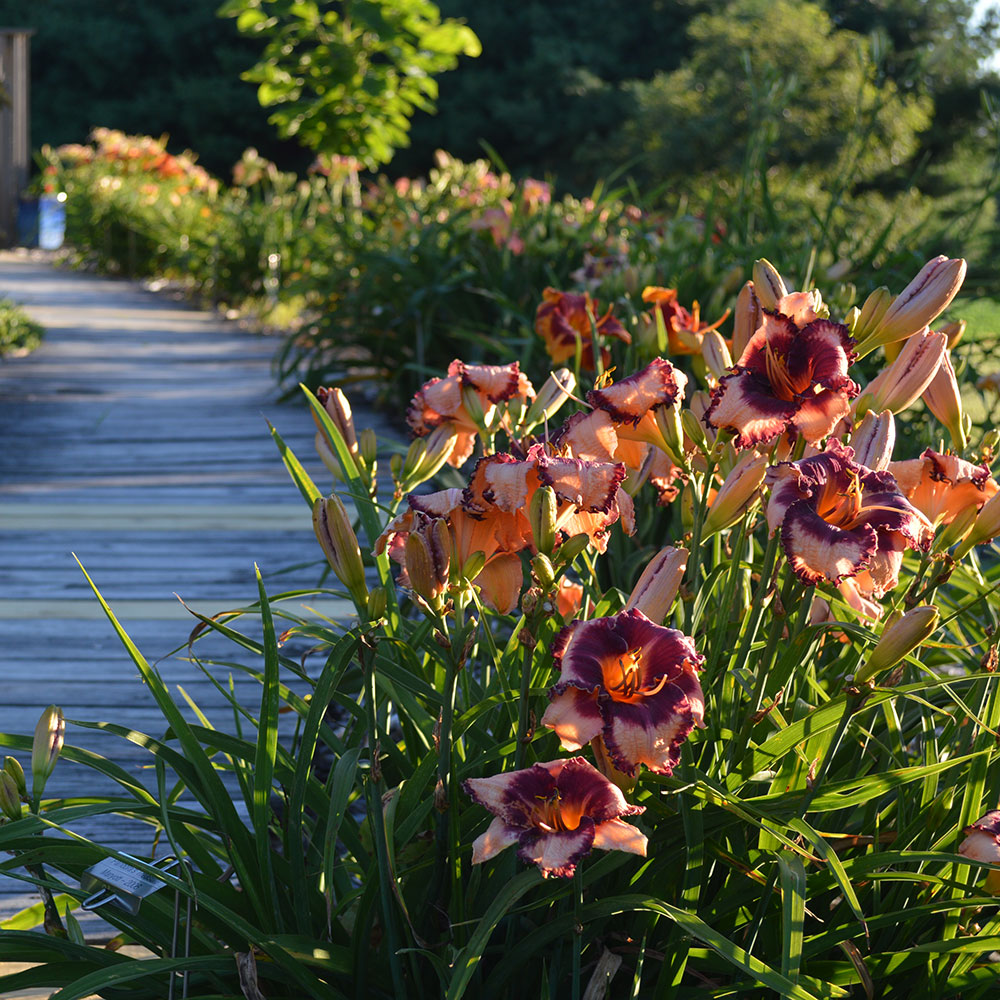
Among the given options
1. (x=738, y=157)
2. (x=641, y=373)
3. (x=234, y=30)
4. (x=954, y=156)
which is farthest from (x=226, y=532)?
(x=234, y=30)

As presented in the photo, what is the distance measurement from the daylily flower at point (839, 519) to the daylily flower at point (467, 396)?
0.32 metres

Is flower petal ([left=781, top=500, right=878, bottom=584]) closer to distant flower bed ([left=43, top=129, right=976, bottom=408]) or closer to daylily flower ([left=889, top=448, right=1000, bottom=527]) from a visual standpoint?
daylily flower ([left=889, top=448, right=1000, bottom=527])

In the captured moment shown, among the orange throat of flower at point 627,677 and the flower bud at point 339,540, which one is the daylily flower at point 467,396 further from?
the orange throat of flower at point 627,677

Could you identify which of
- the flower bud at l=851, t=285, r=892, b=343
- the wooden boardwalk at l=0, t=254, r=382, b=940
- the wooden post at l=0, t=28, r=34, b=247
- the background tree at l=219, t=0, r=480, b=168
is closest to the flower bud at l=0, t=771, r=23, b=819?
the wooden boardwalk at l=0, t=254, r=382, b=940

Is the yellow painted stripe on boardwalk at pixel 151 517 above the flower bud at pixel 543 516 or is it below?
below

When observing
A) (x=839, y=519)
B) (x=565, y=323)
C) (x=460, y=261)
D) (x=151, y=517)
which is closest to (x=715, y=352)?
(x=839, y=519)

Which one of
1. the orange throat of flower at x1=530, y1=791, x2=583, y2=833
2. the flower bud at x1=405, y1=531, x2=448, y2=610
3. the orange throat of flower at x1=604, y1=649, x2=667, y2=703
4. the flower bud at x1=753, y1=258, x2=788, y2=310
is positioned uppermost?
the flower bud at x1=753, y1=258, x2=788, y2=310

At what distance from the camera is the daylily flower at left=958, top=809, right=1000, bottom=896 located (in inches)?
33.4

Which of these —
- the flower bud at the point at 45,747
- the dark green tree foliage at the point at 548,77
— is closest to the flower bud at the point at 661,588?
the flower bud at the point at 45,747

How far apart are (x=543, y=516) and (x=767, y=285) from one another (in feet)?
1.16

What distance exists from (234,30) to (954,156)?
1181 cm

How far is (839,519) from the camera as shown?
81 centimetres

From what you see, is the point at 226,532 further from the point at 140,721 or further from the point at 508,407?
the point at 508,407

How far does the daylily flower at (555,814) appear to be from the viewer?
75 cm
